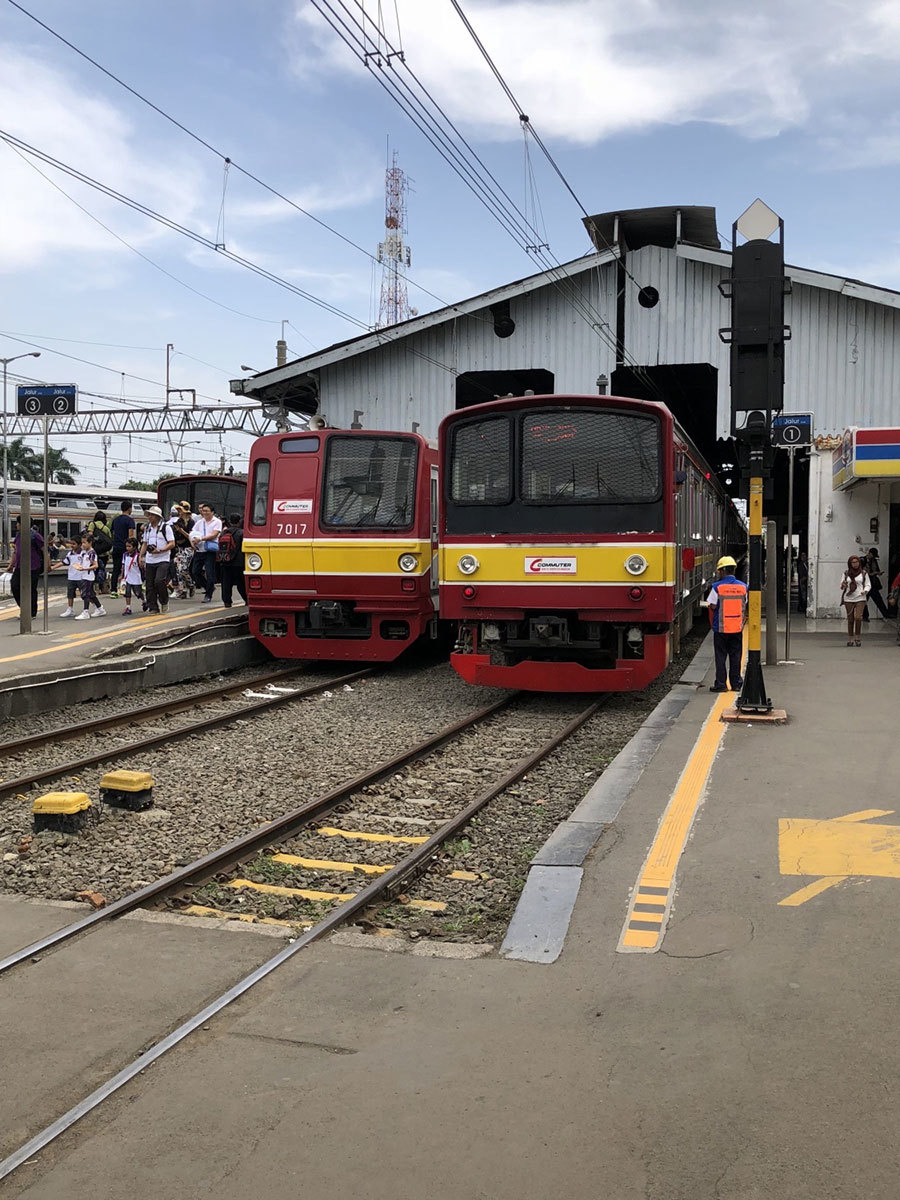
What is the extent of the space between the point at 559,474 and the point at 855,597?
7.44 m

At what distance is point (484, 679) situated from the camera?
37.9 feet

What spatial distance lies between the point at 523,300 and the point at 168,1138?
22.2 meters

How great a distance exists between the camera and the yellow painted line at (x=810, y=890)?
5049mm

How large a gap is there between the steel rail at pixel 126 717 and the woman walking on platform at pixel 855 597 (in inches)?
348

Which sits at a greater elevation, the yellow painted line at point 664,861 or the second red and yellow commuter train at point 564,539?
the second red and yellow commuter train at point 564,539

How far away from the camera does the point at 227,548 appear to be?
1670cm

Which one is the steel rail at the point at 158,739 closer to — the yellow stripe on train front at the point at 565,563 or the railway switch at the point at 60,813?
the railway switch at the point at 60,813

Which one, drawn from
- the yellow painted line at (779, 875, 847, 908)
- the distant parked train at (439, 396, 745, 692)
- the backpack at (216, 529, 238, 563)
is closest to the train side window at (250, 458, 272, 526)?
the backpack at (216, 529, 238, 563)

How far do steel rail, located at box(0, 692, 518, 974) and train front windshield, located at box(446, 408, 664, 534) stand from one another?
311 cm

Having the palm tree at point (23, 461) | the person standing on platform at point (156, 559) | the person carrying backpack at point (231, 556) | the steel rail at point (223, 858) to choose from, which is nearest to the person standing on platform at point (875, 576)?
the person carrying backpack at point (231, 556)

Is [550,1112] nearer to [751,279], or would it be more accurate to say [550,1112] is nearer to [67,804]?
[67,804]

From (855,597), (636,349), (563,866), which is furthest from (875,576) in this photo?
(563,866)

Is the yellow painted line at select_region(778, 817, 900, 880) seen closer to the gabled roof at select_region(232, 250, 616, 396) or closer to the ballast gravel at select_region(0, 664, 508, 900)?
the ballast gravel at select_region(0, 664, 508, 900)

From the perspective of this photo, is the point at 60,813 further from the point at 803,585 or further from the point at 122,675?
the point at 803,585
